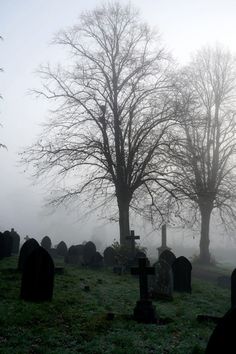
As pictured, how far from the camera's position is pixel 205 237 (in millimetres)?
26391

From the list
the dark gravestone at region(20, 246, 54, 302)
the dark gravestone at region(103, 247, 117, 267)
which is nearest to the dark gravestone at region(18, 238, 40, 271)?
the dark gravestone at region(20, 246, 54, 302)

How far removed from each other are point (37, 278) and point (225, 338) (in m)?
6.66

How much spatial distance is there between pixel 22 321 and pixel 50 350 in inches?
60.5

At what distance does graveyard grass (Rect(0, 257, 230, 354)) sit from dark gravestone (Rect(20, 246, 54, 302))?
0.89 feet

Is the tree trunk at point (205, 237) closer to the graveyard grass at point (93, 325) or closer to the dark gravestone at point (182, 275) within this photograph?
the dark gravestone at point (182, 275)

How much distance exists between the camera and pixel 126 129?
20719 mm

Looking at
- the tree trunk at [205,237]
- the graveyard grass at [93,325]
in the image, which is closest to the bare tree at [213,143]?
the tree trunk at [205,237]

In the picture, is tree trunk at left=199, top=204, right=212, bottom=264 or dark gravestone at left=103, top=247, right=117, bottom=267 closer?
dark gravestone at left=103, top=247, right=117, bottom=267

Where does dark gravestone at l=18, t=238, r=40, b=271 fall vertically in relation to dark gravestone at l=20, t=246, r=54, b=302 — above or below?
above

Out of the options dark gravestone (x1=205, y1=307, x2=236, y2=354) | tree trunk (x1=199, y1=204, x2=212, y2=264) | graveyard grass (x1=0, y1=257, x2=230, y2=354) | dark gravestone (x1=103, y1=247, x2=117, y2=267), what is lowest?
graveyard grass (x1=0, y1=257, x2=230, y2=354)

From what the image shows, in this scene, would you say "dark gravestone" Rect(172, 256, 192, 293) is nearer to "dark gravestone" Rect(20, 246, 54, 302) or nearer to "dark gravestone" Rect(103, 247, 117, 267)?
"dark gravestone" Rect(20, 246, 54, 302)

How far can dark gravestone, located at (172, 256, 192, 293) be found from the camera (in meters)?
13.1

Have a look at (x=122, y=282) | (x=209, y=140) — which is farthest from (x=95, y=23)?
(x=122, y=282)

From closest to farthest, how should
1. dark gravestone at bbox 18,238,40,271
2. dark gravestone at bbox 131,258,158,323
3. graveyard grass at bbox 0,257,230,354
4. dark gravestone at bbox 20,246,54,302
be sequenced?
graveyard grass at bbox 0,257,230,354
dark gravestone at bbox 131,258,158,323
dark gravestone at bbox 20,246,54,302
dark gravestone at bbox 18,238,40,271
